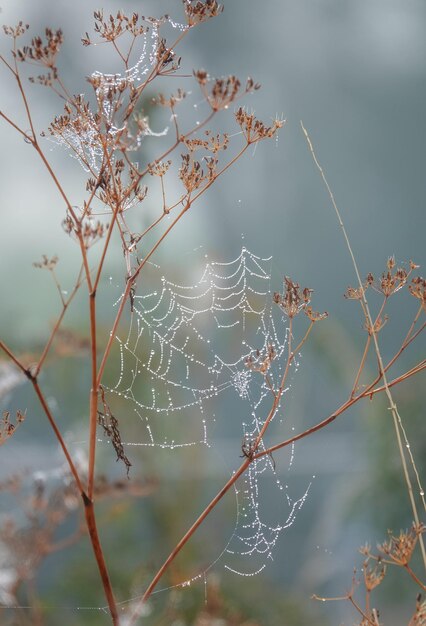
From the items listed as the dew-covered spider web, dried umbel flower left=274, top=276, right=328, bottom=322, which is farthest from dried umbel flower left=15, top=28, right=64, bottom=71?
the dew-covered spider web

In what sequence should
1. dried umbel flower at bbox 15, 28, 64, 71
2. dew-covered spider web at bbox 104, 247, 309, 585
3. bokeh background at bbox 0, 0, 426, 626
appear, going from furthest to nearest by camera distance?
bokeh background at bbox 0, 0, 426, 626 → dew-covered spider web at bbox 104, 247, 309, 585 → dried umbel flower at bbox 15, 28, 64, 71

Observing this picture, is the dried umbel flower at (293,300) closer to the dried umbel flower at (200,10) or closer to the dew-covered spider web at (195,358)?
the dried umbel flower at (200,10)

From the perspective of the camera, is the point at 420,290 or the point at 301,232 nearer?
the point at 420,290

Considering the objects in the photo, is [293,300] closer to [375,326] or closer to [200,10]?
[375,326]

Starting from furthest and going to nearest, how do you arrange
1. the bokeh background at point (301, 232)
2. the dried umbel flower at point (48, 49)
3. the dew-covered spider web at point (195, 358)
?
the bokeh background at point (301, 232) → the dew-covered spider web at point (195, 358) → the dried umbel flower at point (48, 49)

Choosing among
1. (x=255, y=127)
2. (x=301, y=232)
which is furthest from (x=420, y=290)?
(x=301, y=232)

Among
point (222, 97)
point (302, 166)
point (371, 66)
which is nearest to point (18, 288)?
point (302, 166)

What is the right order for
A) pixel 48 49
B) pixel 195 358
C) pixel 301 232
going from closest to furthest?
pixel 48 49
pixel 195 358
pixel 301 232

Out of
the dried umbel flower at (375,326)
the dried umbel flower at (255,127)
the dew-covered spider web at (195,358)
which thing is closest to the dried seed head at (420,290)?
the dried umbel flower at (375,326)

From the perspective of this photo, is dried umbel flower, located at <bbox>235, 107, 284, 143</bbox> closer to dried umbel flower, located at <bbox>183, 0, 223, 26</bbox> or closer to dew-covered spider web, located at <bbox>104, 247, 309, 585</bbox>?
dried umbel flower, located at <bbox>183, 0, 223, 26</bbox>
